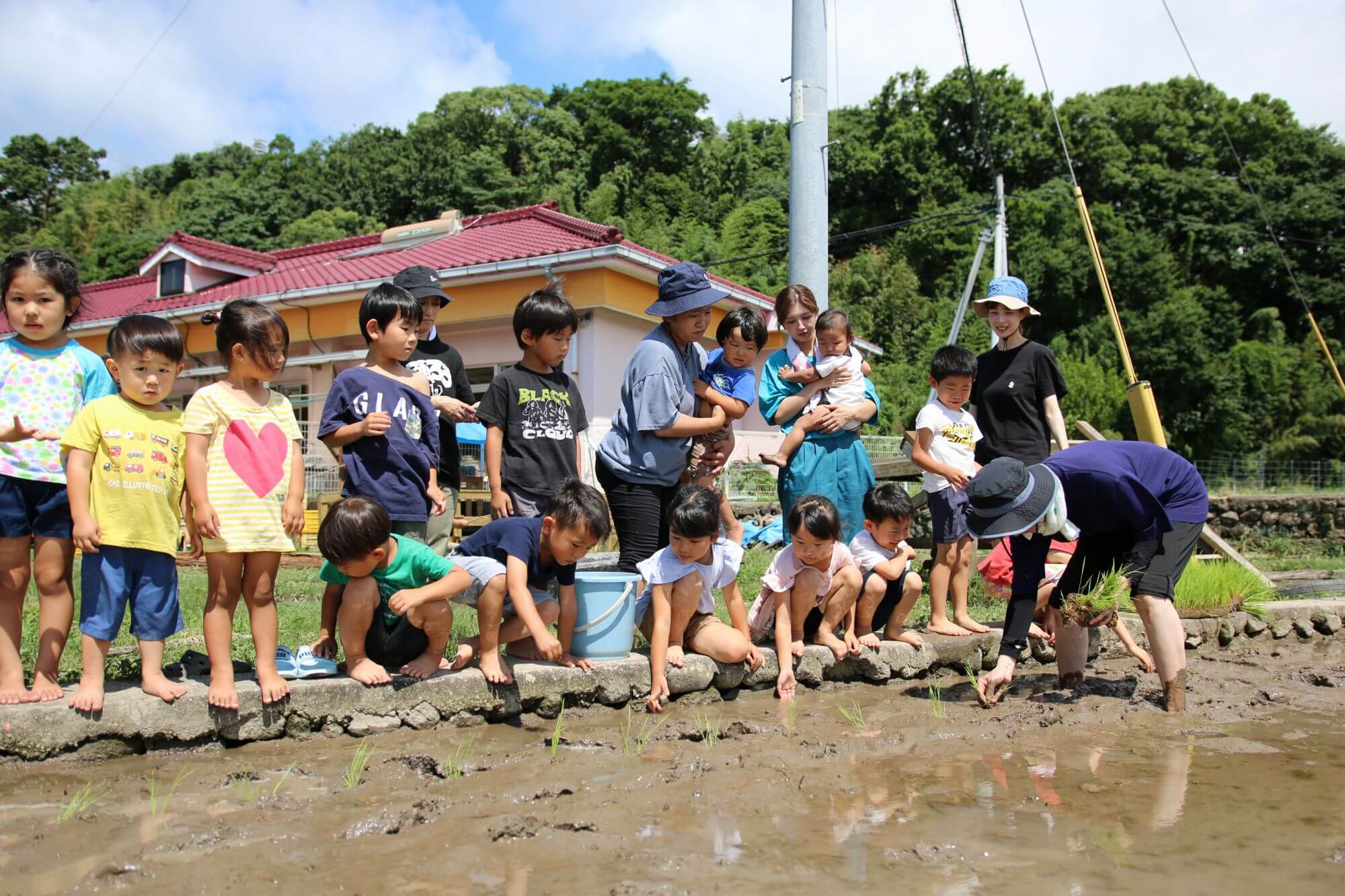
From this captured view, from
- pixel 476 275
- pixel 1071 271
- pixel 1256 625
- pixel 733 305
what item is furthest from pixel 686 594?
pixel 1071 271

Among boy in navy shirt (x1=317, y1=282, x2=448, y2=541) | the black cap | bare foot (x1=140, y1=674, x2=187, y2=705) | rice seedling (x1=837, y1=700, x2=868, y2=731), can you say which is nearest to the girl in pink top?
rice seedling (x1=837, y1=700, x2=868, y2=731)

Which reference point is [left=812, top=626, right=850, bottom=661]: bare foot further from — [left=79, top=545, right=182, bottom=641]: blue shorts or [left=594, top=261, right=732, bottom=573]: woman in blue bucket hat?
[left=79, top=545, right=182, bottom=641]: blue shorts

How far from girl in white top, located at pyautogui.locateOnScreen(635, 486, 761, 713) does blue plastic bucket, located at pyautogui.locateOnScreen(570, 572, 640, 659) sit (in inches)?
4.0

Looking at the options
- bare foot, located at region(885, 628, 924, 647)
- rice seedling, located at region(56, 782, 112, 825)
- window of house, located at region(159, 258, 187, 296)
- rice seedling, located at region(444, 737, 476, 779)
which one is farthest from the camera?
window of house, located at region(159, 258, 187, 296)

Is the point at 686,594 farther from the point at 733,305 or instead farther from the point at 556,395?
the point at 733,305

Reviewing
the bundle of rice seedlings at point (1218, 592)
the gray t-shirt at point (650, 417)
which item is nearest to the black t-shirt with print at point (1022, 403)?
the bundle of rice seedlings at point (1218, 592)

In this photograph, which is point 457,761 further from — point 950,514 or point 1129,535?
point 1129,535

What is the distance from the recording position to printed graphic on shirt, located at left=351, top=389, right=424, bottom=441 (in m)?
3.86

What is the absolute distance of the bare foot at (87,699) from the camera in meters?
3.13

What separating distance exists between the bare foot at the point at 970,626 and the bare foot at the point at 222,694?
344cm

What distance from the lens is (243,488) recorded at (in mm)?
3398

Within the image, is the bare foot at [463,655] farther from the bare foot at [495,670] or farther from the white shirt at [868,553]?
the white shirt at [868,553]

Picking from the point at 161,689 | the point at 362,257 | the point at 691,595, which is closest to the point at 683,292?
the point at 691,595

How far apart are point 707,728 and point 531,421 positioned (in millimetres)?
1523
